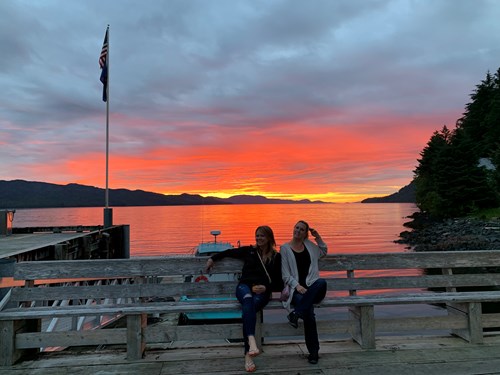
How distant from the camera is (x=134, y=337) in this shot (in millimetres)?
4527

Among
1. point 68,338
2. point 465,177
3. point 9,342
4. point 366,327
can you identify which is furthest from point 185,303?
point 465,177

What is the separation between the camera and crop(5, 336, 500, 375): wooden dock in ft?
13.6

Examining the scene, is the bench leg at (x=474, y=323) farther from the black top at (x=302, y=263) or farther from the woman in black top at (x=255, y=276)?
the woman in black top at (x=255, y=276)

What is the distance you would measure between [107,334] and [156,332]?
0.61 metres

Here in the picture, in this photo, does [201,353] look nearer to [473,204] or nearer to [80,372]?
[80,372]

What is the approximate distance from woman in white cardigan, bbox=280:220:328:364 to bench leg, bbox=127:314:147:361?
6.13ft

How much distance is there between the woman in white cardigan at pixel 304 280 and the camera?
4461 millimetres

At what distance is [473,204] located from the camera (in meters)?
58.3

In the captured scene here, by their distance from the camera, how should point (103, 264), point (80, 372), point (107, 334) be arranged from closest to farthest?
point (80, 372) → point (107, 334) → point (103, 264)

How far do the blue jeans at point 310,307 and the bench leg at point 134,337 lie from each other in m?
1.99

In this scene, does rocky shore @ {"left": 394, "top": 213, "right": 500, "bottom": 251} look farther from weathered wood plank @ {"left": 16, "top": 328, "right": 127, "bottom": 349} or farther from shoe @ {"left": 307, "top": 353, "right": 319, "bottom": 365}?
Answer: weathered wood plank @ {"left": 16, "top": 328, "right": 127, "bottom": 349}

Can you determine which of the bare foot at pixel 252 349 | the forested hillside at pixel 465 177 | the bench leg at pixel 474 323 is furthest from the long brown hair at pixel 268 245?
the forested hillside at pixel 465 177

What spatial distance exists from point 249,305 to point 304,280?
84cm

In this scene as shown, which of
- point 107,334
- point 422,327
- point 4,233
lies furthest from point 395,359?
point 4,233
